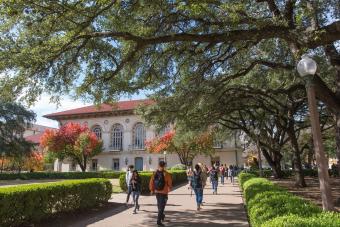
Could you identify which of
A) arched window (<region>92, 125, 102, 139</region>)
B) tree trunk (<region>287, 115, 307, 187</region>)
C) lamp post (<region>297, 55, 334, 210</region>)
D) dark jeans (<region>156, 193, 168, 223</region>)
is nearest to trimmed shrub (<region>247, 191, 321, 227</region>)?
lamp post (<region>297, 55, 334, 210</region>)

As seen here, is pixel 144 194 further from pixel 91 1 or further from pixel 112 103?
pixel 91 1

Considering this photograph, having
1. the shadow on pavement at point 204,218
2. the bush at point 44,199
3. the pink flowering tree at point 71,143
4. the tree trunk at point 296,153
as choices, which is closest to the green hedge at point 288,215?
the shadow on pavement at point 204,218

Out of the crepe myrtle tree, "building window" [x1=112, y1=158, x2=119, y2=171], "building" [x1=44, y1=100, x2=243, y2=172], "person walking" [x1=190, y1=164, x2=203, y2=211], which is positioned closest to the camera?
"person walking" [x1=190, y1=164, x2=203, y2=211]

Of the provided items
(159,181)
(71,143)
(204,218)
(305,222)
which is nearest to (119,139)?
(71,143)

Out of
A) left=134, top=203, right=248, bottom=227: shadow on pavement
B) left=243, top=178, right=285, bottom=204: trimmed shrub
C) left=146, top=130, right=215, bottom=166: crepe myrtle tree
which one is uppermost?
left=146, top=130, right=215, bottom=166: crepe myrtle tree

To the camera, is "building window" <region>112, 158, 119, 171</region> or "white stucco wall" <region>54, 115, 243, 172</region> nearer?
"white stucco wall" <region>54, 115, 243, 172</region>

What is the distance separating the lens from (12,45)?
10781 millimetres

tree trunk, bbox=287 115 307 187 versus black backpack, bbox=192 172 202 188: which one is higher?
tree trunk, bbox=287 115 307 187

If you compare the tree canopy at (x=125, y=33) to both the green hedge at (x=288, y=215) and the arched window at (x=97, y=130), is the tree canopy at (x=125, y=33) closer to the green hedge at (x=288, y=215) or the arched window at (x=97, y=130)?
the green hedge at (x=288, y=215)

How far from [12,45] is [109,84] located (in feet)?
13.2

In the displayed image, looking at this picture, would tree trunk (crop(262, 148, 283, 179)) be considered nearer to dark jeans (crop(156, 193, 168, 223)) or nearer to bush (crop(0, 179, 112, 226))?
bush (crop(0, 179, 112, 226))

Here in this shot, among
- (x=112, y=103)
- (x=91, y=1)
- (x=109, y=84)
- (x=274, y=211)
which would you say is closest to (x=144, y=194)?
(x=112, y=103)

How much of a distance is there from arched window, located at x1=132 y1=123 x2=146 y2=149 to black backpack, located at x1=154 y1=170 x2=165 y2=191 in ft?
165

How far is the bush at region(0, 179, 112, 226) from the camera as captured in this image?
984 centimetres
